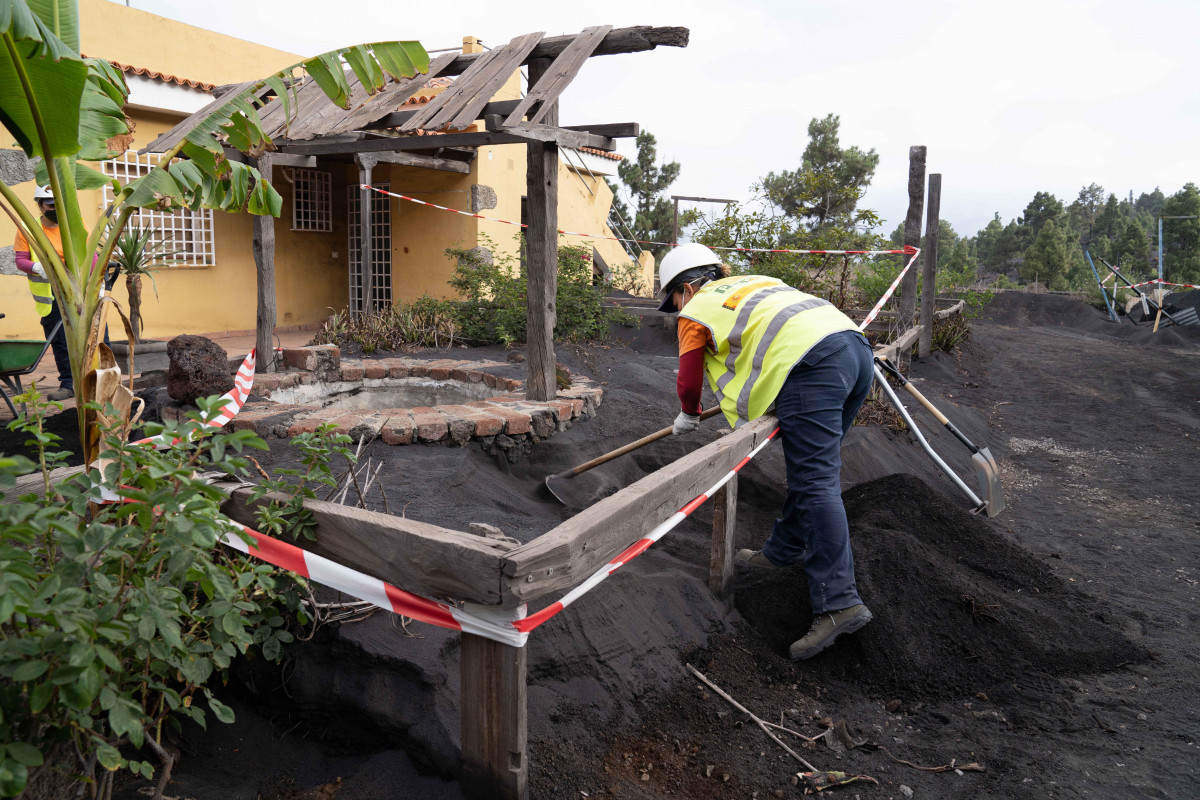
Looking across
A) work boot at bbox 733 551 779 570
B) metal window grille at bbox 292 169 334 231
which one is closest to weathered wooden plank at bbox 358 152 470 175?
metal window grille at bbox 292 169 334 231

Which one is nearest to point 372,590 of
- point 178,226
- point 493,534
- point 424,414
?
point 493,534

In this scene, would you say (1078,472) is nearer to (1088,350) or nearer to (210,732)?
(210,732)

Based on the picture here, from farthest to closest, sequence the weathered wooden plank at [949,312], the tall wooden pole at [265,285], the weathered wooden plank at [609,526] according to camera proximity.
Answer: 1. the weathered wooden plank at [949,312]
2. the tall wooden pole at [265,285]
3. the weathered wooden plank at [609,526]

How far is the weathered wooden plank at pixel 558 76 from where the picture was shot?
470 cm

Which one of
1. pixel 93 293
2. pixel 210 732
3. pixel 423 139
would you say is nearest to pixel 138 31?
pixel 423 139

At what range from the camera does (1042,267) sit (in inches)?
944

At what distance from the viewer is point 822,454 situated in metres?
3.31

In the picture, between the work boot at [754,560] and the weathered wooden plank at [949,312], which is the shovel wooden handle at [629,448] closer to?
the work boot at [754,560]

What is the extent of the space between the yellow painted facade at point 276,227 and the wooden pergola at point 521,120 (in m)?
4.48

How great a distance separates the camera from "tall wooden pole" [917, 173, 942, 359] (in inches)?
396

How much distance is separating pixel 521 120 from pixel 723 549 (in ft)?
9.13

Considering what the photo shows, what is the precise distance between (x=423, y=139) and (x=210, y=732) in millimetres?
4407

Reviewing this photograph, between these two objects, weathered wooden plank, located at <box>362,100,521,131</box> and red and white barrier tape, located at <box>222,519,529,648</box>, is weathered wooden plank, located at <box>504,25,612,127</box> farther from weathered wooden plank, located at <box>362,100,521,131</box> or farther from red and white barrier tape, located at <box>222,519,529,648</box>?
red and white barrier tape, located at <box>222,519,529,648</box>

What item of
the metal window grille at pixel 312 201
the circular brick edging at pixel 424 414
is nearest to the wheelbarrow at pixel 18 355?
the circular brick edging at pixel 424 414
